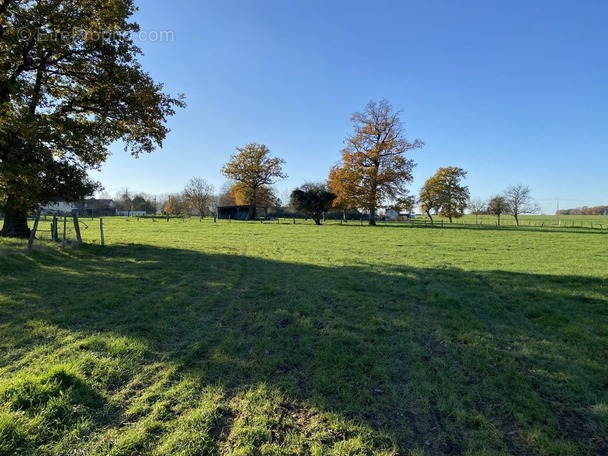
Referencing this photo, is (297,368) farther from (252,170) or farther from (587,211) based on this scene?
(587,211)

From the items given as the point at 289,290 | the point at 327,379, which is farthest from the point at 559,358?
the point at 289,290

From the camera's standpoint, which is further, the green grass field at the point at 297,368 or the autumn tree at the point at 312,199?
the autumn tree at the point at 312,199

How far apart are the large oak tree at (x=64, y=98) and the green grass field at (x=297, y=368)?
16.8 feet

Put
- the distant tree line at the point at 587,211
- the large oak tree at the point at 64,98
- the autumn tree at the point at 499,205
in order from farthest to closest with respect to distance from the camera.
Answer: the distant tree line at the point at 587,211 < the autumn tree at the point at 499,205 < the large oak tree at the point at 64,98

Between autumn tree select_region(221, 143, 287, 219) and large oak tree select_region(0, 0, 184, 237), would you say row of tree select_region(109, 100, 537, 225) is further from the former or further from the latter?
large oak tree select_region(0, 0, 184, 237)

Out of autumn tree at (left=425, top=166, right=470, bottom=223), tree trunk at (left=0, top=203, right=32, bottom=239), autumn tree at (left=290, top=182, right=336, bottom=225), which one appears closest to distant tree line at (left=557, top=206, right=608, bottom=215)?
autumn tree at (left=425, top=166, right=470, bottom=223)

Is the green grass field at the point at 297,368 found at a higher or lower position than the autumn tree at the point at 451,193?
lower

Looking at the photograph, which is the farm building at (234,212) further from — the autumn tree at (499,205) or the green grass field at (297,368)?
the green grass field at (297,368)

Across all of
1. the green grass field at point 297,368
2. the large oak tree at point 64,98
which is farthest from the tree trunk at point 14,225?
the green grass field at point 297,368

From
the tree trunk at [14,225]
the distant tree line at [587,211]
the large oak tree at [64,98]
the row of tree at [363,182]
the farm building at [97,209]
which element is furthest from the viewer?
the distant tree line at [587,211]

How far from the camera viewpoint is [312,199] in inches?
1738

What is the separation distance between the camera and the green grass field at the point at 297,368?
106 inches

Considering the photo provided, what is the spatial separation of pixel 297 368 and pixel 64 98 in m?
16.8

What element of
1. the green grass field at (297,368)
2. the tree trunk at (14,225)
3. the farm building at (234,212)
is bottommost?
the green grass field at (297,368)
